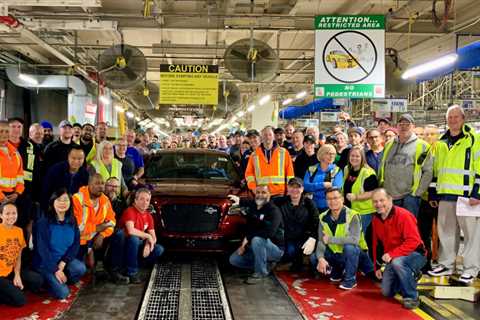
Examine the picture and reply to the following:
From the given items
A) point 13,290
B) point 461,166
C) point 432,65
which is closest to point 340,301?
point 461,166

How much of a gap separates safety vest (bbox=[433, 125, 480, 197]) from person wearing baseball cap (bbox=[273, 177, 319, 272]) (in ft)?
4.87

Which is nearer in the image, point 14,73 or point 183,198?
point 183,198

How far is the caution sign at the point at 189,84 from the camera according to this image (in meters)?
12.5

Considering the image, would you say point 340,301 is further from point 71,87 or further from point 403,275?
point 71,87

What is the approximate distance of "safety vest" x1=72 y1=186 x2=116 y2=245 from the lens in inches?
213

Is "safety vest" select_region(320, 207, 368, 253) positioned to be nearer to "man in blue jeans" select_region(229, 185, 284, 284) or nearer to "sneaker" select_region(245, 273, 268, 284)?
"man in blue jeans" select_region(229, 185, 284, 284)

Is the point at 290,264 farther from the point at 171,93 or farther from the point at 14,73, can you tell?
the point at 14,73

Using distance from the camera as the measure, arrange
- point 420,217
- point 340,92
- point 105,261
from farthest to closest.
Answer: point 340,92
point 420,217
point 105,261

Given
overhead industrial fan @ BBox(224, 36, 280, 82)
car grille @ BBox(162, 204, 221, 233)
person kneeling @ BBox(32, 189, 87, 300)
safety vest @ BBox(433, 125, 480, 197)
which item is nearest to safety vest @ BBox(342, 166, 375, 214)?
safety vest @ BBox(433, 125, 480, 197)

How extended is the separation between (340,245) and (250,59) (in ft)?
16.9

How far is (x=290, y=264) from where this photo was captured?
6629mm

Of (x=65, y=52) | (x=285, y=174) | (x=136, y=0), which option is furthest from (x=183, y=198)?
(x=65, y=52)

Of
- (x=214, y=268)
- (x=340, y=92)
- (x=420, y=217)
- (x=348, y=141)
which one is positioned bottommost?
(x=214, y=268)

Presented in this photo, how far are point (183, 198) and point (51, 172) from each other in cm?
159
